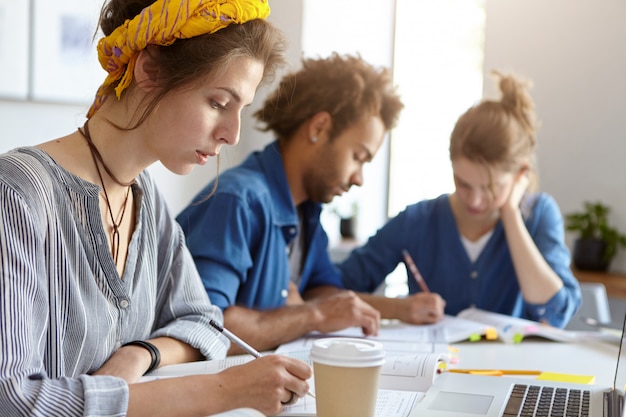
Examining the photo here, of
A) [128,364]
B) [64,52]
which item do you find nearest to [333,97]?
[64,52]

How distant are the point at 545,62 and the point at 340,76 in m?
2.05

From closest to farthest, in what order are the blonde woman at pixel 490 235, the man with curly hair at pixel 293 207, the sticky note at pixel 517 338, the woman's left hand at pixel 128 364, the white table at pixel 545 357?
1. the woman's left hand at pixel 128 364
2. the white table at pixel 545 357
3. the man with curly hair at pixel 293 207
4. the sticky note at pixel 517 338
5. the blonde woman at pixel 490 235

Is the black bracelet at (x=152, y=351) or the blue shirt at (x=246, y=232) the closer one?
the black bracelet at (x=152, y=351)

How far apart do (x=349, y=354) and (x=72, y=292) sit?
0.40 metres

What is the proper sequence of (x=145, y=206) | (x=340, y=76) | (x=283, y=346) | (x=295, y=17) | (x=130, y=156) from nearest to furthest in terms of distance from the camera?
(x=130, y=156) → (x=145, y=206) → (x=283, y=346) → (x=340, y=76) → (x=295, y=17)

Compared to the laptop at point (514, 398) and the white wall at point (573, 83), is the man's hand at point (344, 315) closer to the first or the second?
the laptop at point (514, 398)

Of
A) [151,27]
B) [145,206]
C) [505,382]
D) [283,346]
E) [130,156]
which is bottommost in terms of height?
[283,346]

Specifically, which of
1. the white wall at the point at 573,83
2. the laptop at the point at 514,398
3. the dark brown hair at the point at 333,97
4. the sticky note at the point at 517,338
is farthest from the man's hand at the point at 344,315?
the white wall at the point at 573,83

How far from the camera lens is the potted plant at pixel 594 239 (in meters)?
3.70

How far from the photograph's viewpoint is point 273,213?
1916mm

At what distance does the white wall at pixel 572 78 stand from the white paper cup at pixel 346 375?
9.71 feet

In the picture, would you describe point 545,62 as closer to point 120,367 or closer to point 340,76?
point 340,76

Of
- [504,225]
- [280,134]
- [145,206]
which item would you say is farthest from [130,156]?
[504,225]

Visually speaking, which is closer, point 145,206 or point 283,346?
point 145,206
